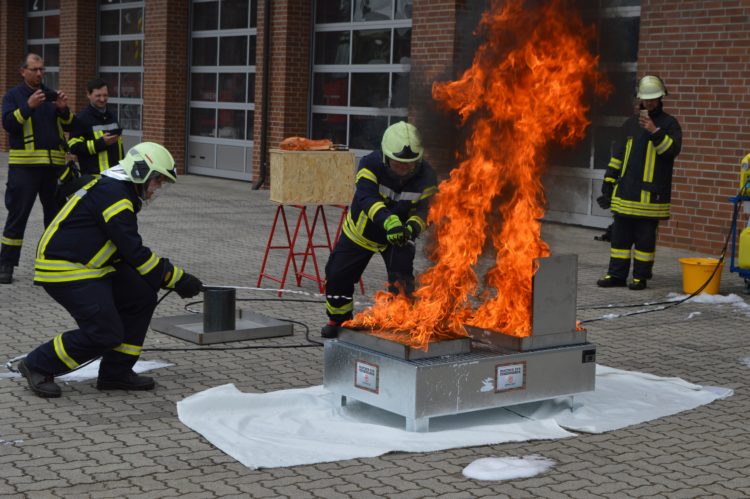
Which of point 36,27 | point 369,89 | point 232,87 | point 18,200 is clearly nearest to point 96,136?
point 18,200

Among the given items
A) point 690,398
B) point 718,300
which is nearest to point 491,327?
point 690,398

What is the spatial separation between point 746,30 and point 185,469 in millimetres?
9532

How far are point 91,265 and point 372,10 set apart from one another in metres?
12.5

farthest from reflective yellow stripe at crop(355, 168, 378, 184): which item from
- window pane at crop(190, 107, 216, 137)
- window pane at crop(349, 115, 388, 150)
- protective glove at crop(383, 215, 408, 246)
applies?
window pane at crop(190, 107, 216, 137)

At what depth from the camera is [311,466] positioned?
518cm

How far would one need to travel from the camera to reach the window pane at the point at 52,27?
2716cm

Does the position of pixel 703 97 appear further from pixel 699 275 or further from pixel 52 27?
pixel 52 27

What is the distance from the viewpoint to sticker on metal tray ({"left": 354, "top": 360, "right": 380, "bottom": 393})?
5809 millimetres

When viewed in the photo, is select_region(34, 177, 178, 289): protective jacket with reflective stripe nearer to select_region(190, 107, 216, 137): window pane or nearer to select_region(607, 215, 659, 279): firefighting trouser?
select_region(607, 215, 659, 279): firefighting trouser

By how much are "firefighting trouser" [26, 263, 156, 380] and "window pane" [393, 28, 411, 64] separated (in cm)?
1110

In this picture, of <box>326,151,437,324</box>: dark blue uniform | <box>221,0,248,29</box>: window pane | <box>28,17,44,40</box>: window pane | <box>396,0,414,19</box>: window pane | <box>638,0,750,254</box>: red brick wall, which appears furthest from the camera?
<box>28,17,44,40</box>: window pane

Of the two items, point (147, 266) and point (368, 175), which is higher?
point (368, 175)

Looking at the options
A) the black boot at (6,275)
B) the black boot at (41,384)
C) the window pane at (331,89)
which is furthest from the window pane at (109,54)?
the black boot at (41,384)

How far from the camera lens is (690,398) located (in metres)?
6.55
